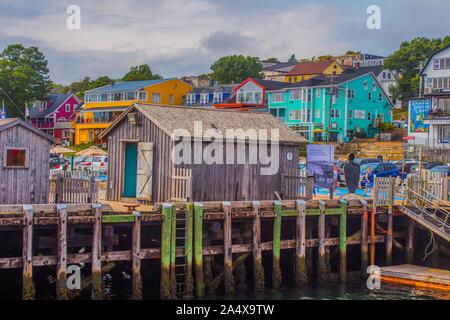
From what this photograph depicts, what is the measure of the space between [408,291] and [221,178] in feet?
25.8

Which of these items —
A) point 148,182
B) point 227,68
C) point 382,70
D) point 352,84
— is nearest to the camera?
point 148,182

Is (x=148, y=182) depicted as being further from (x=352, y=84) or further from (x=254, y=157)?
(x=352, y=84)

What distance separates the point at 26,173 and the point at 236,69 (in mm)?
111279

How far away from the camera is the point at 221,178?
29.2 metres

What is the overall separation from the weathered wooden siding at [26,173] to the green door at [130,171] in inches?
201

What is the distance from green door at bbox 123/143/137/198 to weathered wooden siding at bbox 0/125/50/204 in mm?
5108

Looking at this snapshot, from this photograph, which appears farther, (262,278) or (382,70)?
(382,70)

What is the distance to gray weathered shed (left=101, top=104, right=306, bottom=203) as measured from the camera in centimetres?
2836

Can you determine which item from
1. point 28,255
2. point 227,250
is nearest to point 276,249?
point 227,250

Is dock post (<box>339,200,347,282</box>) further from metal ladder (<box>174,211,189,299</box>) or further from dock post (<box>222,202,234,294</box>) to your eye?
metal ladder (<box>174,211,189,299</box>)

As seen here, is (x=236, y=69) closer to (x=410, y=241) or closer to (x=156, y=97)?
(x=156, y=97)

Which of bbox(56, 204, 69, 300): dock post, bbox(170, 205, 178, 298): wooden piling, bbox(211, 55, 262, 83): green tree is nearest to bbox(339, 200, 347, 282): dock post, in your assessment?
bbox(170, 205, 178, 298): wooden piling

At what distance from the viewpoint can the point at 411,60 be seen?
111 m
